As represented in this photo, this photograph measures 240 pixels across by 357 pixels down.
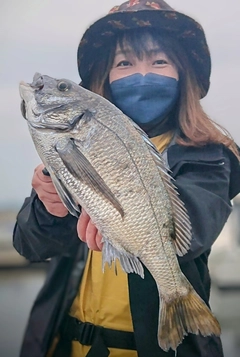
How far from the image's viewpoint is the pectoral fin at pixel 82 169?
818 millimetres

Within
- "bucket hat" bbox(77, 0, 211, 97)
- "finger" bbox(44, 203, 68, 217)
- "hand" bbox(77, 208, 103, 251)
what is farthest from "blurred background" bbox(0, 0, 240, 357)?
"hand" bbox(77, 208, 103, 251)

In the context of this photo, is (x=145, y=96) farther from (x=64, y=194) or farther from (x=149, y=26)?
(x=64, y=194)

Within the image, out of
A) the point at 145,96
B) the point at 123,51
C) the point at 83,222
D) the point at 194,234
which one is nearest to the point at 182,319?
the point at 194,234

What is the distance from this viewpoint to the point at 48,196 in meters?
0.97

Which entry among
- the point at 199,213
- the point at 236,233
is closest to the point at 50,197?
the point at 199,213

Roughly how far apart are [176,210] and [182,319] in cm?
22

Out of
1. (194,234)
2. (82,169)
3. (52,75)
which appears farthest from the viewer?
(52,75)

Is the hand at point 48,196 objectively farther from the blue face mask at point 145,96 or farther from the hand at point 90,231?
the blue face mask at point 145,96

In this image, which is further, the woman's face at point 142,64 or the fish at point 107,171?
the woman's face at point 142,64

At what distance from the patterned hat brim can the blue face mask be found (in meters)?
0.09

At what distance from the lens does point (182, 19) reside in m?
1.03

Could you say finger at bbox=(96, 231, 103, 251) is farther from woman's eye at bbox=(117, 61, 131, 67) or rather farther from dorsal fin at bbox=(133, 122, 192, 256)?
woman's eye at bbox=(117, 61, 131, 67)

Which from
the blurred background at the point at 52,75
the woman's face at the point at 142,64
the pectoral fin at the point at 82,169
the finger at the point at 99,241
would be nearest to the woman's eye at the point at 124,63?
the woman's face at the point at 142,64

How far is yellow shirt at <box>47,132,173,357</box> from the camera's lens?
1.04m
